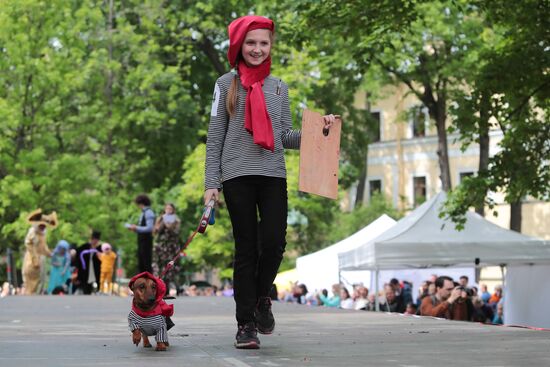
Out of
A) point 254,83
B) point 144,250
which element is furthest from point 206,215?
point 144,250

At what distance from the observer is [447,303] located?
19.9 m

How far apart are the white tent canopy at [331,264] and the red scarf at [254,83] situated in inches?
1006

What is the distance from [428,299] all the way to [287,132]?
12.8m

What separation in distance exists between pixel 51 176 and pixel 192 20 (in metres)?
7.33

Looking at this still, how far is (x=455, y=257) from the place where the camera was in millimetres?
25047

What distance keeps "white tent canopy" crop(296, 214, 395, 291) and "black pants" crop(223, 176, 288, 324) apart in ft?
83.6

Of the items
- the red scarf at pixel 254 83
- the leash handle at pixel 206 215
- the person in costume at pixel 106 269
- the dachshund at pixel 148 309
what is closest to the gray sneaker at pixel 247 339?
the dachshund at pixel 148 309

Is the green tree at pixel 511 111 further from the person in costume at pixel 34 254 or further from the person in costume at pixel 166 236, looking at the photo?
the person in costume at pixel 34 254

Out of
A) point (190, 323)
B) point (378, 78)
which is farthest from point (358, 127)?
point (190, 323)

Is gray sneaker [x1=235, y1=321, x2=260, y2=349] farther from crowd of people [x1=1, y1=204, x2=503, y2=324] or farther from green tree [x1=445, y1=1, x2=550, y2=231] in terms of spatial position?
green tree [x1=445, y1=1, x2=550, y2=231]

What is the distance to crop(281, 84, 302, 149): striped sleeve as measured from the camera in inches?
349

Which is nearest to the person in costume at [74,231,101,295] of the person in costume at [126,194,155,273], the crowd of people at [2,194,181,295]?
the crowd of people at [2,194,181,295]

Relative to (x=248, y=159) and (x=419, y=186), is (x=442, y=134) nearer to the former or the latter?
(x=419, y=186)

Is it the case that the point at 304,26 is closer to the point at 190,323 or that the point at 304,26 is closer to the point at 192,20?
the point at 190,323
